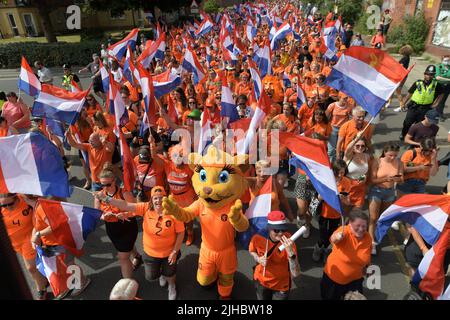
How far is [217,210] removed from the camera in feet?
11.4

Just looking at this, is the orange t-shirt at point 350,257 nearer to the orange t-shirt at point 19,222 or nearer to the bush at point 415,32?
the orange t-shirt at point 19,222

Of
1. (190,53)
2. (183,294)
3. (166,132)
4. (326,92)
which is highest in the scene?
(190,53)

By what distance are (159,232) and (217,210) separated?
0.71m

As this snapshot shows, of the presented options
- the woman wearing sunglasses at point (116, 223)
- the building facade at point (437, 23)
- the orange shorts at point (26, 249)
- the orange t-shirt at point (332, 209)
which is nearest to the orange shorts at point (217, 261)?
the woman wearing sunglasses at point (116, 223)

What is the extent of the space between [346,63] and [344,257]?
9.34ft

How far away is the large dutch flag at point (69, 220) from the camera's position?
339 centimetres

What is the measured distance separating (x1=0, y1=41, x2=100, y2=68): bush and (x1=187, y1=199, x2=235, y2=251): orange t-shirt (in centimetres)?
1858

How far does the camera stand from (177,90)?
281 inches

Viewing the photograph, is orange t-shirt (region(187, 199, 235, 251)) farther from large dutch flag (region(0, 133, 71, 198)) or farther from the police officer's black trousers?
the police officer's black trousers

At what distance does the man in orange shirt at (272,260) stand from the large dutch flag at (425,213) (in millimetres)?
1163

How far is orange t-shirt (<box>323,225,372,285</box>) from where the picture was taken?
10.3ft

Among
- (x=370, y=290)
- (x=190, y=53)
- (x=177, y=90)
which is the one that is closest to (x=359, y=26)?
(x=190, y=53)

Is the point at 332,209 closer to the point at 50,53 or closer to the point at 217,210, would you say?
the point at 217,210

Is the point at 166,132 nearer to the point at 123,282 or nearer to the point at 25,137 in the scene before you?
the point at 25,137
